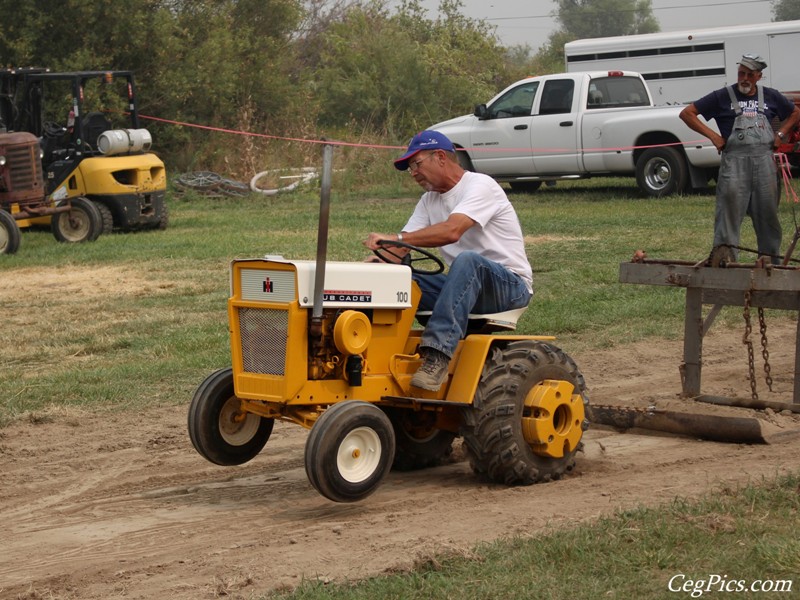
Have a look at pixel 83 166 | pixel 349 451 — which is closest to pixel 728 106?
pixel 349 451

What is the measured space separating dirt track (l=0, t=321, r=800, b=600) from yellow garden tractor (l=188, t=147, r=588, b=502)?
0.23 m

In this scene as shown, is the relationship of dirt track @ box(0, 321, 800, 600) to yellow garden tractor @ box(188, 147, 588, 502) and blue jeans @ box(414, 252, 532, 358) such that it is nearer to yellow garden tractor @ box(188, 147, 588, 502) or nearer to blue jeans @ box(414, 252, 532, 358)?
yellow garden tractor @ box(188, 147, 588, 502)

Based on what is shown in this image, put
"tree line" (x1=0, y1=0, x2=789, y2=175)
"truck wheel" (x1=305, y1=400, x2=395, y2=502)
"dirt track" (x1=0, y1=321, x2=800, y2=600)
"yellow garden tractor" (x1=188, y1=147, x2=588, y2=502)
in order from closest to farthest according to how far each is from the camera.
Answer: "dirt track" (x1=0, y1=321, x2=800, y2=600)
"truck wheel" (x1=305, y1=400, x2=395, y2=502)
"yellow garden tractor" (x1=188, y1=147, x2=588, y2=502)
"tree line" (x1=0, y1=0, x2=789, y2=175)

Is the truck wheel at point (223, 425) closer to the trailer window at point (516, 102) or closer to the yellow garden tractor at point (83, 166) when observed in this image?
the yellow garden tractor at point (83, 166)

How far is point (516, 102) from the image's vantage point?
21.5 meters

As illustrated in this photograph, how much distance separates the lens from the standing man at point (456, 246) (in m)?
6.05

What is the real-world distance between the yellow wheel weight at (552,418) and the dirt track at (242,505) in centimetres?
19

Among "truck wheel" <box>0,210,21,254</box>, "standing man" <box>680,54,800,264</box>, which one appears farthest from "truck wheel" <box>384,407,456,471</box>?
"truck wheel" <box>0,210,21,254</box>

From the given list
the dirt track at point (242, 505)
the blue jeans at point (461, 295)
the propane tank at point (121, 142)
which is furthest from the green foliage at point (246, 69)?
the blue jeans at point (461, 295)

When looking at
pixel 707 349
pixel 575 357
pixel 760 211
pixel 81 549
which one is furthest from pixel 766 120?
pixel 81 549

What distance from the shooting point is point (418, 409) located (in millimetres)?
6148

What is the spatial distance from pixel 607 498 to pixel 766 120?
17.3 feet

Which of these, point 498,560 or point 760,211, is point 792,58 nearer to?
point 760,211

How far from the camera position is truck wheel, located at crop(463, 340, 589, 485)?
6.08 meters
